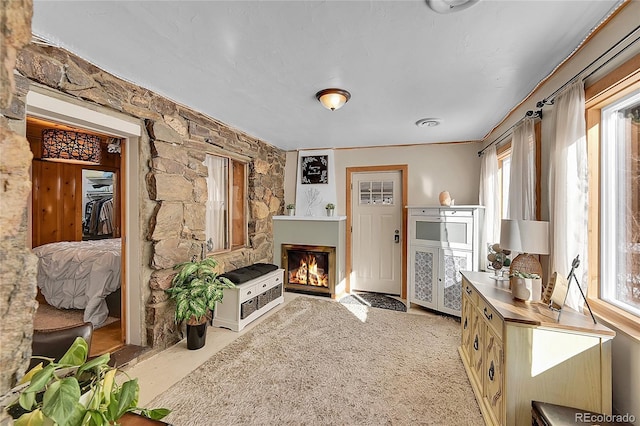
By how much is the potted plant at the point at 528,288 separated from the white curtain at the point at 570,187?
152mm

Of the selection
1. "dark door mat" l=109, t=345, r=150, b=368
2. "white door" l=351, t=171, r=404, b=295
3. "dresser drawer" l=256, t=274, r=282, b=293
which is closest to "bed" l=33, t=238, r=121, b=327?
"dark door mat" l=109, t=345, r=150, b=368

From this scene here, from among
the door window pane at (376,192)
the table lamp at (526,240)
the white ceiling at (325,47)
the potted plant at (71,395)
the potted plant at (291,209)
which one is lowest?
the potted plant at (71,395)

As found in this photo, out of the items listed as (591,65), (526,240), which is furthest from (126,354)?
(591,65)

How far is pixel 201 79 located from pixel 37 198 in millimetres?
4432

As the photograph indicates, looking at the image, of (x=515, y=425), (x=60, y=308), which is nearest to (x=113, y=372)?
(x=515, y=425)

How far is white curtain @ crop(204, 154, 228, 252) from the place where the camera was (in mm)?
3523

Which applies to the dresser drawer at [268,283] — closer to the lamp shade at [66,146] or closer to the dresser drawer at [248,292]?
the dresser drawer at [248,292]

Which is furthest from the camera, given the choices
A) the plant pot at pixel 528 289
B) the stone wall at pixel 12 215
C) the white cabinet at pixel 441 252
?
the white cabinet at pixel 441 252

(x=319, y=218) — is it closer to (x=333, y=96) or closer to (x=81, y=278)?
(x=333, y=96)

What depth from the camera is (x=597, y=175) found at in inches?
69.5

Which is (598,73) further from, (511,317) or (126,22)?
(126,22)

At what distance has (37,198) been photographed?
15.1 feet

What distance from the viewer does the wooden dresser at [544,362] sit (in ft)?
4.76

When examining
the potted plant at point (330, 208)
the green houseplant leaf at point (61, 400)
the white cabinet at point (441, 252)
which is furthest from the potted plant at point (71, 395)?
the potted plant at point (330, 208)
